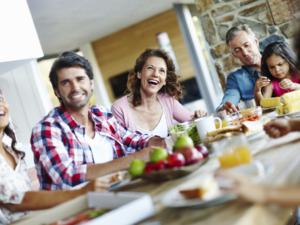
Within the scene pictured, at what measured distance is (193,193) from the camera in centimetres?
86

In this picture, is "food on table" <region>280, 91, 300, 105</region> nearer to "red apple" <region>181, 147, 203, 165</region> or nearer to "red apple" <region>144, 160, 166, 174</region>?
"red apple" <region>181, 147, 203, 165</region>

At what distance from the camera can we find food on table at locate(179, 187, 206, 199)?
83cm

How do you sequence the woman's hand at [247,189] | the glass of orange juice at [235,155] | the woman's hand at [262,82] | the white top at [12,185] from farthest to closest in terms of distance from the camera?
the woman's hand at [262,82], the white top at [12,185], the glass of orange juice at [235,155], the woman's hand at [247,189]

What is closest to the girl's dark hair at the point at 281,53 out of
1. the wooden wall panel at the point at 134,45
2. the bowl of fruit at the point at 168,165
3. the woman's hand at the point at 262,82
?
the woman's hand at the point at 262,82

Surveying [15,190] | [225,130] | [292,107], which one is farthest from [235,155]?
[15,190]

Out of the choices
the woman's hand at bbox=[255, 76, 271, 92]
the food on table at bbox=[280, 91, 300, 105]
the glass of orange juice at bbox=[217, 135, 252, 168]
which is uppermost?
the woman's hand at bbox=[255, 76, 271, 92]

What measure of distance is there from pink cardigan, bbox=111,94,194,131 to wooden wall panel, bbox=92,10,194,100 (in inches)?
182

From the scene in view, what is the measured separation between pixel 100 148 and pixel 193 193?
970 mm

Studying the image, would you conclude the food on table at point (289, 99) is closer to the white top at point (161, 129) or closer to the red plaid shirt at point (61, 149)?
the red plaid shirt at point (61, 149)

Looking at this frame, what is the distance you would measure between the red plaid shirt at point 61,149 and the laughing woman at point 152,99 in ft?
2.26

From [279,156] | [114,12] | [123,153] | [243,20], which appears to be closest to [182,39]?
[114,12]

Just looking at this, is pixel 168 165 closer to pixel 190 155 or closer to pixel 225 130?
pixel 190 155

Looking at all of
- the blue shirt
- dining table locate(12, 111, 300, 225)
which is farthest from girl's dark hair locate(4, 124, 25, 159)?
the blue shirt

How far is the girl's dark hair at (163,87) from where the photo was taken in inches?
102
